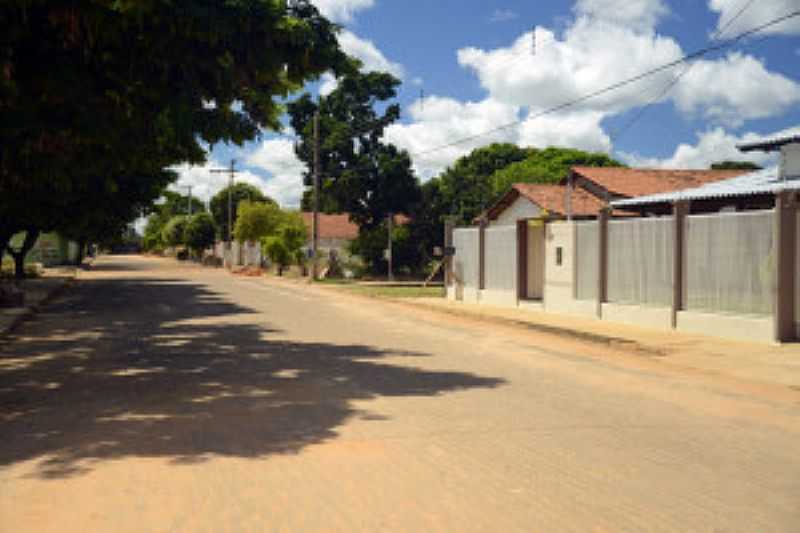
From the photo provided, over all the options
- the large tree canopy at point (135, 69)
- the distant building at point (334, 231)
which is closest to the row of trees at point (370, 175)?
the distant building at point (334, 231)

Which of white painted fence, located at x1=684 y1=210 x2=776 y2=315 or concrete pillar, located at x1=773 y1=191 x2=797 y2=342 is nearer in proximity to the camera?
concrete pillar, located at x1=773 y1=191 x2=797 y2=342

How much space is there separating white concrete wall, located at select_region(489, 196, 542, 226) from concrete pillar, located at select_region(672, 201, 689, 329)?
11.4m

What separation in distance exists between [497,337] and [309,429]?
927cm

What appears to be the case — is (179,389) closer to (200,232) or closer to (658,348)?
(658,348)

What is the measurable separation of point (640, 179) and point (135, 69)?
24.5 meters

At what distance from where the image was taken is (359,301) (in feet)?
89.4

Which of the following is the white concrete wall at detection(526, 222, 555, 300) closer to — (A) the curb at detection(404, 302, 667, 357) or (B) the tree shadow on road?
(A) the curb at detection(404, 302, 667, 357)

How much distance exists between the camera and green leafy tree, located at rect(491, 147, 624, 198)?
197 ft

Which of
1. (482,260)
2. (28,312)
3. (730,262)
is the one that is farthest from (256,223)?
(730,262)

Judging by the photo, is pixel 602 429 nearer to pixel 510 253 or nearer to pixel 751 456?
pixel 751 456

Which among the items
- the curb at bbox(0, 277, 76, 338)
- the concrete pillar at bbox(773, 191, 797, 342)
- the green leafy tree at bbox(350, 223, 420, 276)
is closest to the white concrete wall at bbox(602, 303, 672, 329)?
the concrete pillar at bbox(773, 191, 797, 342)

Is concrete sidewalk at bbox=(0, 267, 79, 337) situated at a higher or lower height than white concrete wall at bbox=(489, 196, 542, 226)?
lower

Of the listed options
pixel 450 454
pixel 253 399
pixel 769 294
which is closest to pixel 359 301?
pixel 769 294

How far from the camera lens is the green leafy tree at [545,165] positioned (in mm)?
59906
